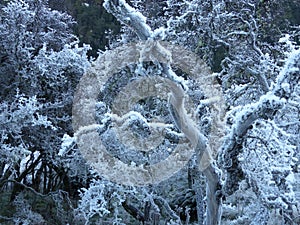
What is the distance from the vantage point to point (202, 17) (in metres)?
5.92

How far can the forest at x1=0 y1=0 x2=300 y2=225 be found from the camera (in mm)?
3492

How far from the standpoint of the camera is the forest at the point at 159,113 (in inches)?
137

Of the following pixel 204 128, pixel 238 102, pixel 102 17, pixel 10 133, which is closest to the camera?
pixel 204 128

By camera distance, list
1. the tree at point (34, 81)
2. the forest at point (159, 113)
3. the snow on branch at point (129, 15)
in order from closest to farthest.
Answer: the snow on branch at point (129, 15)
the forest at point (159, 113)
the tree at point (34, 81)

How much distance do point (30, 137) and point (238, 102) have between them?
11.2 ft

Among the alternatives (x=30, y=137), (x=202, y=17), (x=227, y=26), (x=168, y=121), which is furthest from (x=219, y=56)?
(x=30, y=137)

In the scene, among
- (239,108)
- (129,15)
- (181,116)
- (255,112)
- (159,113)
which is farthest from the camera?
(159,113)

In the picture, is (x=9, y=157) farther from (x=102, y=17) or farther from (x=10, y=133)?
(x=102, y=17)

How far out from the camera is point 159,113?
19.7 feet

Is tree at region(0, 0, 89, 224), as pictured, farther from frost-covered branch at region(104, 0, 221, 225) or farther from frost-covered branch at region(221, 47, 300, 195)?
frost-covered branch at region(221, 47, 300, 195)

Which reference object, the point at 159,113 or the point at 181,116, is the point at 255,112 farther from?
the point at 159,113

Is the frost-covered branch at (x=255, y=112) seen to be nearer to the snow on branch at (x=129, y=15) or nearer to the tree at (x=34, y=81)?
the snow on branch at (x=129, y=15)

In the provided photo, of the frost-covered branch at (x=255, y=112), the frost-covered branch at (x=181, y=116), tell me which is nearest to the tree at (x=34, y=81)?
the frost-covered branch at (x=181, y=116)

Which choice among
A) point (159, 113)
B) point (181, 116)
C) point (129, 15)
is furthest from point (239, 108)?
point (159, 113)
